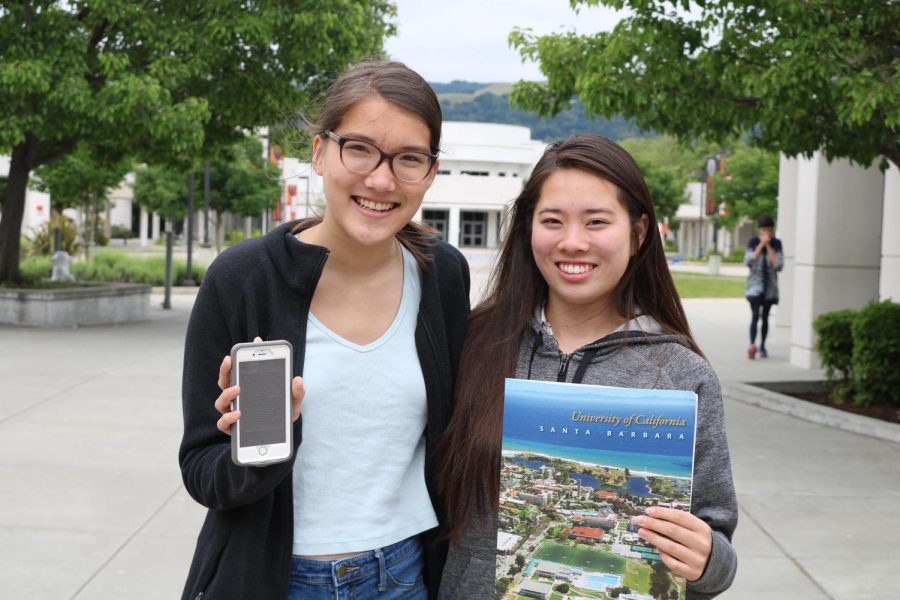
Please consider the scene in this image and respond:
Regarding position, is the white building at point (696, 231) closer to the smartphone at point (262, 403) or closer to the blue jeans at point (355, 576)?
the blue jeans at point (355, 576)

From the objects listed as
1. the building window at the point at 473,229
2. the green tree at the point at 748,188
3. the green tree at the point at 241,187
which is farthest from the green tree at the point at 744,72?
the building window at the point at 473,229

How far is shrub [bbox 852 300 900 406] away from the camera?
9.20m

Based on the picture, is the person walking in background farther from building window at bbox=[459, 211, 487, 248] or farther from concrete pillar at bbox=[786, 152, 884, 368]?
building window at bbox=[459, 211, 487, 248]

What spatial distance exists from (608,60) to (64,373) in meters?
6.39

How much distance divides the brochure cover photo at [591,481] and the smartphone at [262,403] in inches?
16.1

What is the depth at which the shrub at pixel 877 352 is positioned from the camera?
30.2 feet

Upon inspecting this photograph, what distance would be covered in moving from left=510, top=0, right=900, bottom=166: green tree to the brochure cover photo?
6.21m

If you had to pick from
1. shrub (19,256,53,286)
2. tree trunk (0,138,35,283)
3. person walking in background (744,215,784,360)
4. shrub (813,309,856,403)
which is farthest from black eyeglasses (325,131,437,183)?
shrub (19,256,53,286)

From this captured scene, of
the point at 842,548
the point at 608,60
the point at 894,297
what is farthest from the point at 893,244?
the point at 842,548

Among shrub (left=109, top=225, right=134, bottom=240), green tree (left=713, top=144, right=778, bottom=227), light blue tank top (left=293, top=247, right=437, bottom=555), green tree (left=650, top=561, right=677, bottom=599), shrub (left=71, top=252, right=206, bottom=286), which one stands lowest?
shrub (left=71, top=252, right=206, bottom=286)

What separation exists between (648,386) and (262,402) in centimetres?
74

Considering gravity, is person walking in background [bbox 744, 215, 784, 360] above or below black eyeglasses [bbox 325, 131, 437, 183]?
below

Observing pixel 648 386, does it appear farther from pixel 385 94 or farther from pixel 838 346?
pixel 838 346

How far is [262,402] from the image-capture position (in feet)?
5.82
